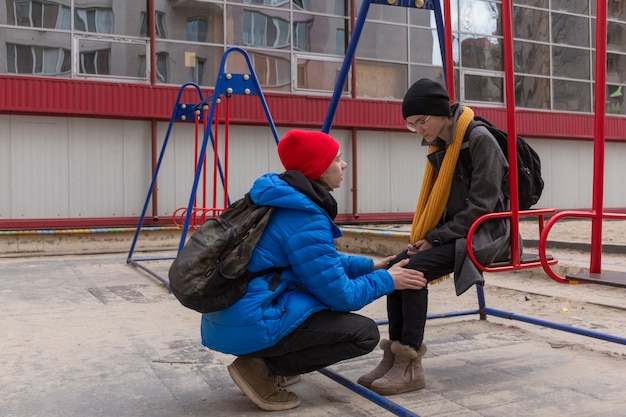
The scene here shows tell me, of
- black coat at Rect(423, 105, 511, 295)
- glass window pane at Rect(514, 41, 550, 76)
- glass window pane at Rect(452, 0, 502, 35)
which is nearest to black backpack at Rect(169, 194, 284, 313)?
black coat at Rect(423, 105, 511, 295)

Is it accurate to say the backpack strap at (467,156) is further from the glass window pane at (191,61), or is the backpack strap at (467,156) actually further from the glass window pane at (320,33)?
the glass window pane at (320,33)

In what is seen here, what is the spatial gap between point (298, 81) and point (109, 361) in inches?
436

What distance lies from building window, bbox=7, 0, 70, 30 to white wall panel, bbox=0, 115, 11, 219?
1.89m

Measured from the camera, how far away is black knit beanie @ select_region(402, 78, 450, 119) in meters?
2.99

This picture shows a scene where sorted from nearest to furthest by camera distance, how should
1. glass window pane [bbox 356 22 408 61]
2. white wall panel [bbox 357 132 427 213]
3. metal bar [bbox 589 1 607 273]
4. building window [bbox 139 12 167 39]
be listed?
metal bar [bbox 589 1 607 273], building window [bbox 139 12 167 39], white wall panel [bbox 357 132 427 213], glass window pane [bbox 356 22 408 61]

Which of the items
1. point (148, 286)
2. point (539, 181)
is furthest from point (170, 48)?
point (539, 181)

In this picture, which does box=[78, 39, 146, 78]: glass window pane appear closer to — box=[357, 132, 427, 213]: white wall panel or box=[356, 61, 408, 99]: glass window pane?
box=[356, 61, 408, 99]: glass window pane

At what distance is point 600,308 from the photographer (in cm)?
547

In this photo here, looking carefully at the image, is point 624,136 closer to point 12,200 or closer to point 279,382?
point 12,200

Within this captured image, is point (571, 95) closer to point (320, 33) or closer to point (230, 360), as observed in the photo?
point (320, 33)

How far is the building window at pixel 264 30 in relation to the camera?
1381 centimetres

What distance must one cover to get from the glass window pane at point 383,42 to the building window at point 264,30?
1.81m

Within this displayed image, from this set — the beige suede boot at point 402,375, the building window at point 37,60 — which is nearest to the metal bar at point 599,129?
the beige suede boot at point 402,375

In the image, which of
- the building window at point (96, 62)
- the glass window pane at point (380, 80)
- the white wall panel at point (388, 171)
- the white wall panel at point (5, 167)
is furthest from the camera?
the glass window pane at point (380, 80)
